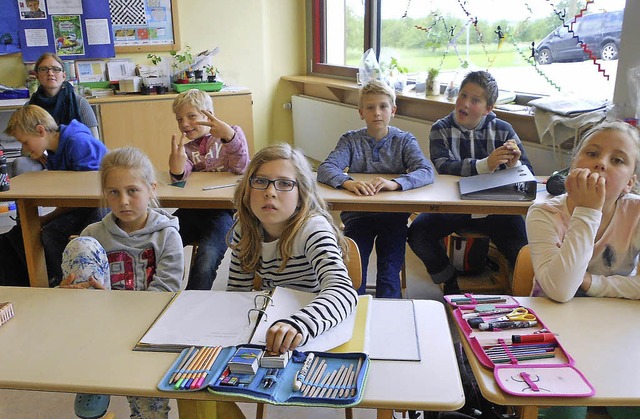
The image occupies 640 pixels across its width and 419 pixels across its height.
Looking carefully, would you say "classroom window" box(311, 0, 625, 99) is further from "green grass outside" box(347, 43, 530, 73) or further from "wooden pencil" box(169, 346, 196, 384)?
"wooden pencil" box(169, 346, 196, 384)

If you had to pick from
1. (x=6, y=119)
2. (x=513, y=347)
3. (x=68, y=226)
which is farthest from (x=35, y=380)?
(x=6, y=119)

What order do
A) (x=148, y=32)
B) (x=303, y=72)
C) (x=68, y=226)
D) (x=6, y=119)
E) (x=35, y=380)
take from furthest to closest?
(x=303, y=72), (x=148, y=32), (x=6, y=119), (x=68, y=226), (x=35, y=380)

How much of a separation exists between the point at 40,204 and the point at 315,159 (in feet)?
9.29

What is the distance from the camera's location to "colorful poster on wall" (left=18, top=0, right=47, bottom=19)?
4.50 metres

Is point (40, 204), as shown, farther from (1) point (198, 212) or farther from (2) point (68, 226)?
(1) point (198, 212)

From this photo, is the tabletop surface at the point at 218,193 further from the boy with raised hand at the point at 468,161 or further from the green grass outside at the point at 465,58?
the green grass outside at the point at 465,58

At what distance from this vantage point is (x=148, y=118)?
456 centimetres

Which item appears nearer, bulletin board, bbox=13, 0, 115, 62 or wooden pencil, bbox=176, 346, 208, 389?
wooden pencil, bbox=176, 346, 208, 389

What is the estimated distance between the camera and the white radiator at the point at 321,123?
447 centimetres

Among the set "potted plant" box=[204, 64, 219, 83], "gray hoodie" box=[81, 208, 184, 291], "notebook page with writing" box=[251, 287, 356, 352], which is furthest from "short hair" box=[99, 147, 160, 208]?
"potted plant" box=[204, 64, 219, 83]

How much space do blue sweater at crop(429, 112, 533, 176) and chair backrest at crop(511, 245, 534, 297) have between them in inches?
46.4

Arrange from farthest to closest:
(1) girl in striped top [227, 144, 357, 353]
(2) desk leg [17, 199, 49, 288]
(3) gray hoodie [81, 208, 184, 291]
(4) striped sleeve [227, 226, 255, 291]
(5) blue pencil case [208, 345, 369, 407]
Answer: (2) desk leg [17, 199, 49, 288] → (3) gray hoodie [81, 208, 184, 291] → (4) striped sleeve [227, 226, 255, 291] → (1) girl in striped top [227, 144, 357, 353] → (5) blue pencil case [208, 345, 369, 407]

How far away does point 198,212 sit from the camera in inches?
106

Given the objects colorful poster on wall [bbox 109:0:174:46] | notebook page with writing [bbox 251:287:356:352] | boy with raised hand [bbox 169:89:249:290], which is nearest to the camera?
notebook page with writing [bbox 251:287:356:352]
